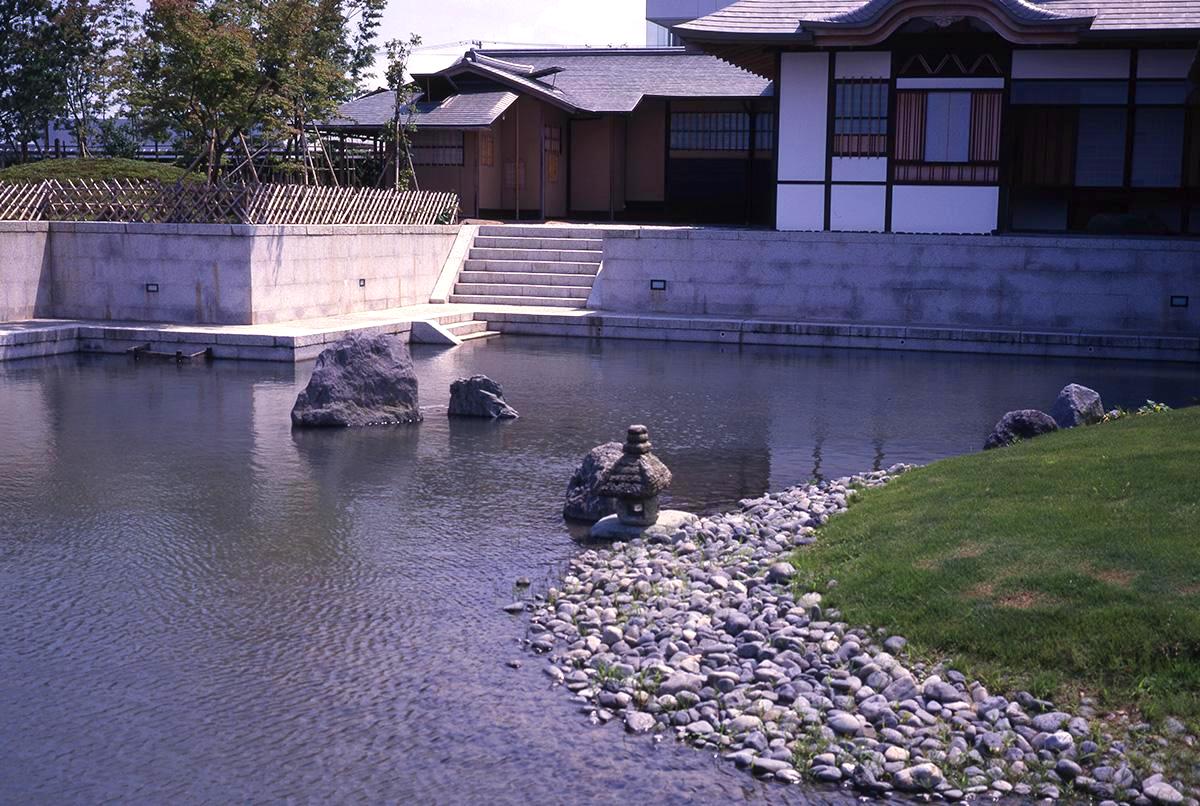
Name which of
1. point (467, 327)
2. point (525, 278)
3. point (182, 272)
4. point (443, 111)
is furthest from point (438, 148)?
point (182, 272)

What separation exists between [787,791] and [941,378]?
520 inches

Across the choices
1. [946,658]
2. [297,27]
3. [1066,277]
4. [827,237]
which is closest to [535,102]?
[297,27]

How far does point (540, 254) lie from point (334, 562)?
17495 mm

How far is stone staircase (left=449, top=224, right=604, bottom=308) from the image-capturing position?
2483 centimetres

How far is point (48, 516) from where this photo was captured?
1009 cm

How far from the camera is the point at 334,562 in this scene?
8969mm

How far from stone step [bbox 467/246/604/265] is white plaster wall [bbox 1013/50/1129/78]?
869cm

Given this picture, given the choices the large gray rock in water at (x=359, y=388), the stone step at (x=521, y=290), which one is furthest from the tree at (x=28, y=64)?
the large gray rock in water at (x=359, y=388)

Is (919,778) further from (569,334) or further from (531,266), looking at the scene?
(531,266)

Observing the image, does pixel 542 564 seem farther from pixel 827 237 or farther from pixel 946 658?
pixel 827 237

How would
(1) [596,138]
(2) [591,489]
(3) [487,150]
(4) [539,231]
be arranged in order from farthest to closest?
1. (1) [596,138]
2. (3) [487,150]
3. (4) [539,231]
4. (2) [591,489]

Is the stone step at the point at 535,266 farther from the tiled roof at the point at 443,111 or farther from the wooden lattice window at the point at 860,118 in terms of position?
the wooden lattice window at the point at 860,118

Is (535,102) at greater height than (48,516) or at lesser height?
greater

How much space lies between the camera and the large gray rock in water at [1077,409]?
12328 mm
